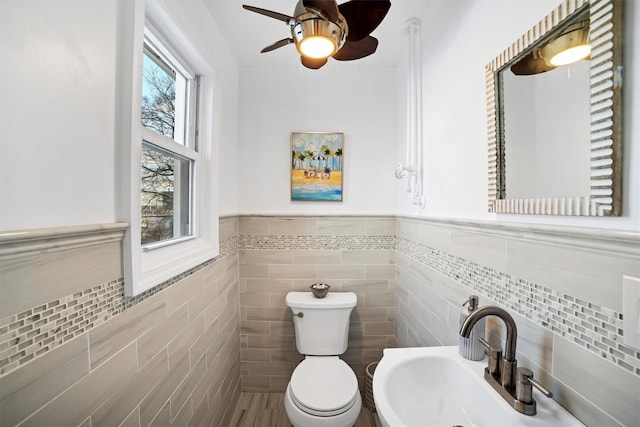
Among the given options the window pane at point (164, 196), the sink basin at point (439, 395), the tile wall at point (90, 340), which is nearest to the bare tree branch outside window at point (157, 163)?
the window pane at point (164, 196)

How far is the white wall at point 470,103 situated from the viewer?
22.1 inches

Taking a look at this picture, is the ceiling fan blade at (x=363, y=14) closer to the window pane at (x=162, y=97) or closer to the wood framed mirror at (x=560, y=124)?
the wood framed mirror at (x=560, y=124)

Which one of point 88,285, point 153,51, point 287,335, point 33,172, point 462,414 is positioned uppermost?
point 153,51

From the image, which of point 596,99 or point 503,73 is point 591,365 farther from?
point 503,73

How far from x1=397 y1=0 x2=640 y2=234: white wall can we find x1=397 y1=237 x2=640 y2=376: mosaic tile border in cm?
20

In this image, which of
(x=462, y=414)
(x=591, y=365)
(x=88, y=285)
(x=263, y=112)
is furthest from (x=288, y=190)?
(x=591, y=365)

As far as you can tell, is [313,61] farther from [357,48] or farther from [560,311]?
[560,311]

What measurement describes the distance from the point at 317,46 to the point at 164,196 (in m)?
0.97

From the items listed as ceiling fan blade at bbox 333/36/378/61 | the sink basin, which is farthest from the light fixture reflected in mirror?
the sink basin

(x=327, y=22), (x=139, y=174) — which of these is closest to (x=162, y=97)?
(x=139, y=174)

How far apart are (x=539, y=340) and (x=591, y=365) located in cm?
14

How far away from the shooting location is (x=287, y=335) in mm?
2031

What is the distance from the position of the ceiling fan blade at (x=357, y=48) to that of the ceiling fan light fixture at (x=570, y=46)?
662mm

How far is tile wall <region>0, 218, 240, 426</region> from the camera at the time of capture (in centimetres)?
55
